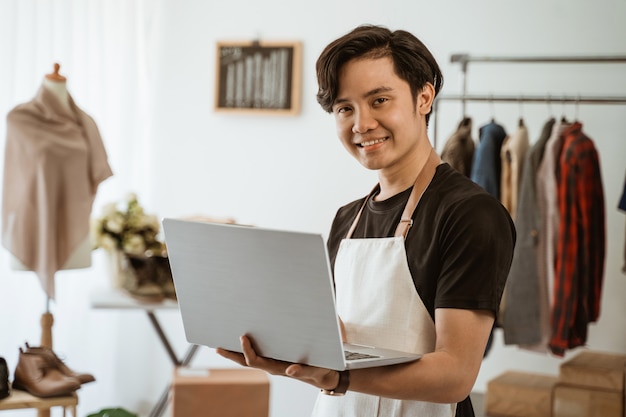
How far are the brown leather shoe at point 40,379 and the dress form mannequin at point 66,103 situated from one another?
0.38m

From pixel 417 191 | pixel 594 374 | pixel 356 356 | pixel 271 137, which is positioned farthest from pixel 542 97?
pixel 356 356

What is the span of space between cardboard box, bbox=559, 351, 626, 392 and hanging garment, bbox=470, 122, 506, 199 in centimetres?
65

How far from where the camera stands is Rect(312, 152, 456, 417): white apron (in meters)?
1.35

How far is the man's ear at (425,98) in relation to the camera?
4.67ft

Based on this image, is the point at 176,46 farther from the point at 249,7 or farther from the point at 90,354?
the point at 90,354

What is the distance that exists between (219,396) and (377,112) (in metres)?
1.87

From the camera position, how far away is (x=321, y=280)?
3.50ft

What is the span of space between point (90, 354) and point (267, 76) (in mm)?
1525

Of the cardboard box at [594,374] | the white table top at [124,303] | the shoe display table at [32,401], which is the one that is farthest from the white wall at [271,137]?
the shoe display table at [32,401]

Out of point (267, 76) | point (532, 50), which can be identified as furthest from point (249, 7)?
point (532, 50)

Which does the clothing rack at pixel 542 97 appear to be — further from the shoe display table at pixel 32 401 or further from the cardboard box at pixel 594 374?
the shoe display table at pixel 32 401

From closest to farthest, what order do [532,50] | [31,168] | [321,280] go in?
[321,280] → [31,168] → [532,50]

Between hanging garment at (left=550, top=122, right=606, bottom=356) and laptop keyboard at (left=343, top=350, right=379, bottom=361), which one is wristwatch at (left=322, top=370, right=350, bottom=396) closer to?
laptop keyboard at (left=343, top=350, right=379, bottom=361)

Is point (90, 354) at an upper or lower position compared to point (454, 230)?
lower
